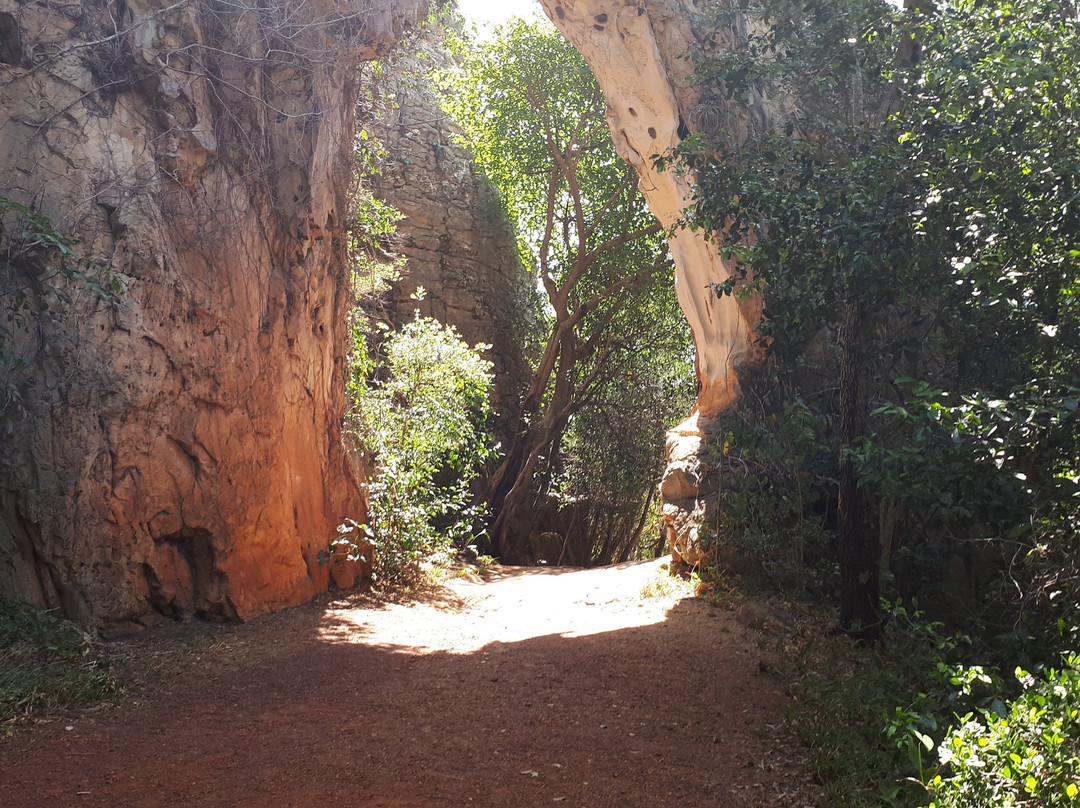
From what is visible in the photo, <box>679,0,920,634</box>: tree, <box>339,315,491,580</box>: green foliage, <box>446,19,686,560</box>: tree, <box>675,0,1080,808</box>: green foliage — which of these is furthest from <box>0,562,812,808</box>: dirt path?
<box>446,19,686,560</box>: tree

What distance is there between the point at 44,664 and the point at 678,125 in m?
8.07

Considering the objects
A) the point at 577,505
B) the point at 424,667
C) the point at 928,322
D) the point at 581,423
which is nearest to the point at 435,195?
the point at 581,423

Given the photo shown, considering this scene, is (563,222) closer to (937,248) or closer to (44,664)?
(937,248)

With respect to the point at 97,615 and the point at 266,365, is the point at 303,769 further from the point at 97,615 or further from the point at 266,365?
the point at 266,365

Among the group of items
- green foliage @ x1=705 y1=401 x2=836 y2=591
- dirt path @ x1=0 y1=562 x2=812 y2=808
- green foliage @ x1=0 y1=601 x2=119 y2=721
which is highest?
green foliage @ x1=705 y1=401 x2=836 y2=591

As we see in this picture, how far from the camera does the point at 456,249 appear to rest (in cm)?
1753

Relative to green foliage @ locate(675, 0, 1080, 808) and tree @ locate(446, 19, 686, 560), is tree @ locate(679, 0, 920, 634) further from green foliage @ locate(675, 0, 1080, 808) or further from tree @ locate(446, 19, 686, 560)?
tree @ locate(446, 19, 686, 560)

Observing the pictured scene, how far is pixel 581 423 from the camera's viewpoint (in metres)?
17.0

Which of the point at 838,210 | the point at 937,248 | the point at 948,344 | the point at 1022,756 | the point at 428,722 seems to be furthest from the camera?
the point at 948,344

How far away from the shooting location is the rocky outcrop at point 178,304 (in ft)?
21.6

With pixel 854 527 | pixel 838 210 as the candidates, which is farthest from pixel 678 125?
pixel 854 527

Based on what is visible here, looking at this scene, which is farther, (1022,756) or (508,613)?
(508,613)

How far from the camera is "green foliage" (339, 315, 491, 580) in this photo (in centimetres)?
967

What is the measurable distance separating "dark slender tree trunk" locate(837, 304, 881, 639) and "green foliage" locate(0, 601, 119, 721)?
523cm
